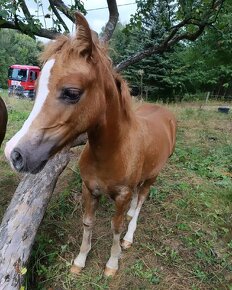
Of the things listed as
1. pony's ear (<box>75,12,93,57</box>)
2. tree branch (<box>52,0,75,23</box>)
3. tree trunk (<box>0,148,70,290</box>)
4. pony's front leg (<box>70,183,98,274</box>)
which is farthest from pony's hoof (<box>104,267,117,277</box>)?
tree branch (<box>52,0,75,23</box>)

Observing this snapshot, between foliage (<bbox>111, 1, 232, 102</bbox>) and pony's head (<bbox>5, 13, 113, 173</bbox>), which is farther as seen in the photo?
foliage (<bbox>111, 1, 232, 102</bbox>)

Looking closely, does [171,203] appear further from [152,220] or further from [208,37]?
[208,37]

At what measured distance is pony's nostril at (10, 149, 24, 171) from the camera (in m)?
1.42

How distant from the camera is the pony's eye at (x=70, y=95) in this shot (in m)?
1.49

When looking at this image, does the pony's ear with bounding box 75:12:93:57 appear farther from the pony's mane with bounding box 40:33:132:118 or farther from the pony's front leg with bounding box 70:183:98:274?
the pony's front leg with bounding box 70:183:98:274

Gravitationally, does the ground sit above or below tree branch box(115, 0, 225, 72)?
below

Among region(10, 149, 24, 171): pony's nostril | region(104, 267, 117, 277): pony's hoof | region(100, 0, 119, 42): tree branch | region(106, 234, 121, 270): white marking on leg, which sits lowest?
region(104, 267, 117, 277): pony's hoof

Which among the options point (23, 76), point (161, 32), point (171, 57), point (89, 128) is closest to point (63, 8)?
point (89, 128)

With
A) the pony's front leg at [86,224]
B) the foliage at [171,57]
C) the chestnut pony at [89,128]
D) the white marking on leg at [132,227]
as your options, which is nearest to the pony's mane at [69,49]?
the chestnut pony at [89,128]

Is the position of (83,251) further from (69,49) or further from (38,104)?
(69,49)

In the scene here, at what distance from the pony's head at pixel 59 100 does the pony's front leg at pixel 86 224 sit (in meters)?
1.03

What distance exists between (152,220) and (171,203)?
407 mm

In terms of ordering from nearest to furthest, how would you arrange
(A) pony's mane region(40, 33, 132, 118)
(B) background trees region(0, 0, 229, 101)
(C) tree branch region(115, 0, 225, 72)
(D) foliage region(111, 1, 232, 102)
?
(A) pony's mane region(40, 33, 132, 118)
(B) background trees region(0, 0, 229, 101)
(C) tree branch region(115, 0, 225, 72)
(D) foliage region(111, 1, 232, 102)

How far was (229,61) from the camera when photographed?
765cm
